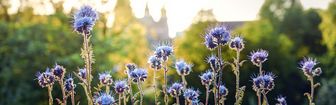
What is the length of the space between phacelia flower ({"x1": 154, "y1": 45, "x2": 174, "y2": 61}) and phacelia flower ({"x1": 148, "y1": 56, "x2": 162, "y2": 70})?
4.9 inches

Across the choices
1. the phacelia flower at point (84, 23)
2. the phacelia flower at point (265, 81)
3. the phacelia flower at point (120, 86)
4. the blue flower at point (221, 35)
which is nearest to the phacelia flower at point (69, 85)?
the phacelia flower at point (120, 86)

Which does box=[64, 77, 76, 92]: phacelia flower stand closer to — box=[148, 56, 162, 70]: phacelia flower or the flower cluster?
box=[148, 56, 162, 70]: phacelia flower

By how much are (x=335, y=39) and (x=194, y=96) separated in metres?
36.6

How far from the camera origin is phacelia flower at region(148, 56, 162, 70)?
246 inches

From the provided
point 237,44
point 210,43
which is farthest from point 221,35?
point 237,44

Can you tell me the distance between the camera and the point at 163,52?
6.09m

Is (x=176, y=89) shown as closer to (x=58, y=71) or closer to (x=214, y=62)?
(x=214, y=62)

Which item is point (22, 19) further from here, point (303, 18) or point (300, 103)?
point (303, 18)

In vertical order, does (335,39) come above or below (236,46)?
above

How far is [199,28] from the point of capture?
42.1m

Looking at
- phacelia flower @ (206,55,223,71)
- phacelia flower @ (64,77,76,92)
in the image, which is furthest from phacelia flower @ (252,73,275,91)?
phacelia flower @ (64,77,76,92)

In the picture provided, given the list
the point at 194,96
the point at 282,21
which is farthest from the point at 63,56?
the point at 194,96

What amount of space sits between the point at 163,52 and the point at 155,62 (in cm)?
25

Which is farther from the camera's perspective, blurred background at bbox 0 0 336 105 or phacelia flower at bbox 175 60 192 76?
blurred background at bbox 0 0 336 105
